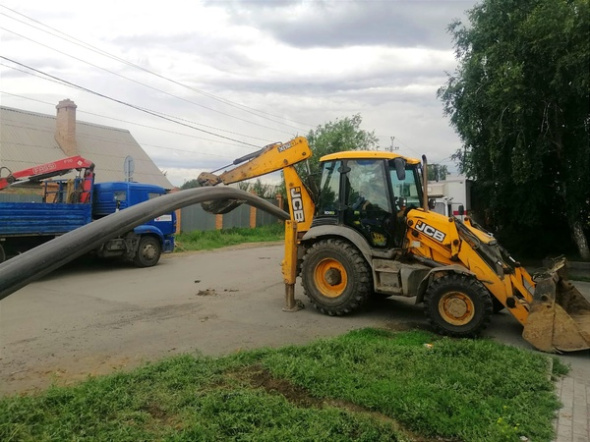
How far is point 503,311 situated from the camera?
8008 millimetres

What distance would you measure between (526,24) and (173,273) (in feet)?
33.3

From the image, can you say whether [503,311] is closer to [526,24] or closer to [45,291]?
[526,24]

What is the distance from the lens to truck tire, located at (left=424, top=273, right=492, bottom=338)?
614 cm

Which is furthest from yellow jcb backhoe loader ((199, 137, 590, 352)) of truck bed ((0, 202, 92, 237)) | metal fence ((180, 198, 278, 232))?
metal fence ((180, 198, 278, 232))

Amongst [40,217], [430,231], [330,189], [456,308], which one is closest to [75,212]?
[40,217]

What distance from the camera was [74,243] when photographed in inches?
137

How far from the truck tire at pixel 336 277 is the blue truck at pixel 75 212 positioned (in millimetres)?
6185

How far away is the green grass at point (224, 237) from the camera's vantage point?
1908 centimetres

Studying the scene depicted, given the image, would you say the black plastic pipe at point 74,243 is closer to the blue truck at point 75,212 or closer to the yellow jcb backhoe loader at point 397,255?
the yellow jcb backhoe loader at point 397,255

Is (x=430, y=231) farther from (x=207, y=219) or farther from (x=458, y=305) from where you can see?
(x=207, y=219)

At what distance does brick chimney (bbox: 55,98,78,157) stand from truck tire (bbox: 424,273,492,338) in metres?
24.6

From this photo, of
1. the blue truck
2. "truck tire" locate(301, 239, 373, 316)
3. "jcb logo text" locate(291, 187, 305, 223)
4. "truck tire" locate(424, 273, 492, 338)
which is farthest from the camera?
the blue truck

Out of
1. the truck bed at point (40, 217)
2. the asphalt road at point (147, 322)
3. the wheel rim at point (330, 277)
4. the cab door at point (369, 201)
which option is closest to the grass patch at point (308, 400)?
the asphalt road at point (147, 322)

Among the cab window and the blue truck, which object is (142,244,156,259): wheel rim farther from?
the cab window
